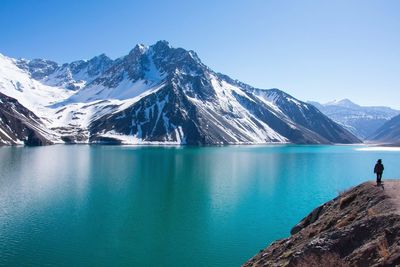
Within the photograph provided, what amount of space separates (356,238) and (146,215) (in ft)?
171

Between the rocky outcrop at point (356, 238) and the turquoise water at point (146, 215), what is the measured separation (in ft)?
66.3

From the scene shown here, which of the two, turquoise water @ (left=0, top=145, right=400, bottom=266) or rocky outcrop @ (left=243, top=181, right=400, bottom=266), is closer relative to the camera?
rocky outcrop @ (left=243, top=181, right=400, bottom=266)

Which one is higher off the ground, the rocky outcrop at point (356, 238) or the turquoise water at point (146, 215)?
the rocky outcrop at point (356, 238)

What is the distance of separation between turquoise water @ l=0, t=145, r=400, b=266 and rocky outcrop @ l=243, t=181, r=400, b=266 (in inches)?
796

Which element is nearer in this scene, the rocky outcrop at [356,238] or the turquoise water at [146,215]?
the rocky outcrop at [356,238]

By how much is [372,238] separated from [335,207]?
481 inches

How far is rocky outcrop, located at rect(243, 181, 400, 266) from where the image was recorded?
18812 mm

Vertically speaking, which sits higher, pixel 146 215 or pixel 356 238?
pixel 356 238

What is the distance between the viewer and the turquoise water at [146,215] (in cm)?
4806

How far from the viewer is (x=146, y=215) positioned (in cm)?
6869

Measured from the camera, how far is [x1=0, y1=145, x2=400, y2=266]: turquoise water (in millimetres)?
48062

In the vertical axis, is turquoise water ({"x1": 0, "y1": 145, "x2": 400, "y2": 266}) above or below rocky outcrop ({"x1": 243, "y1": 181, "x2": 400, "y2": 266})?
below

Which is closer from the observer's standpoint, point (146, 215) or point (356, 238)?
point (356, 238)

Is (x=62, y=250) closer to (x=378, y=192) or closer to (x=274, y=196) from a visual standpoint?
(x=378, y=192)
